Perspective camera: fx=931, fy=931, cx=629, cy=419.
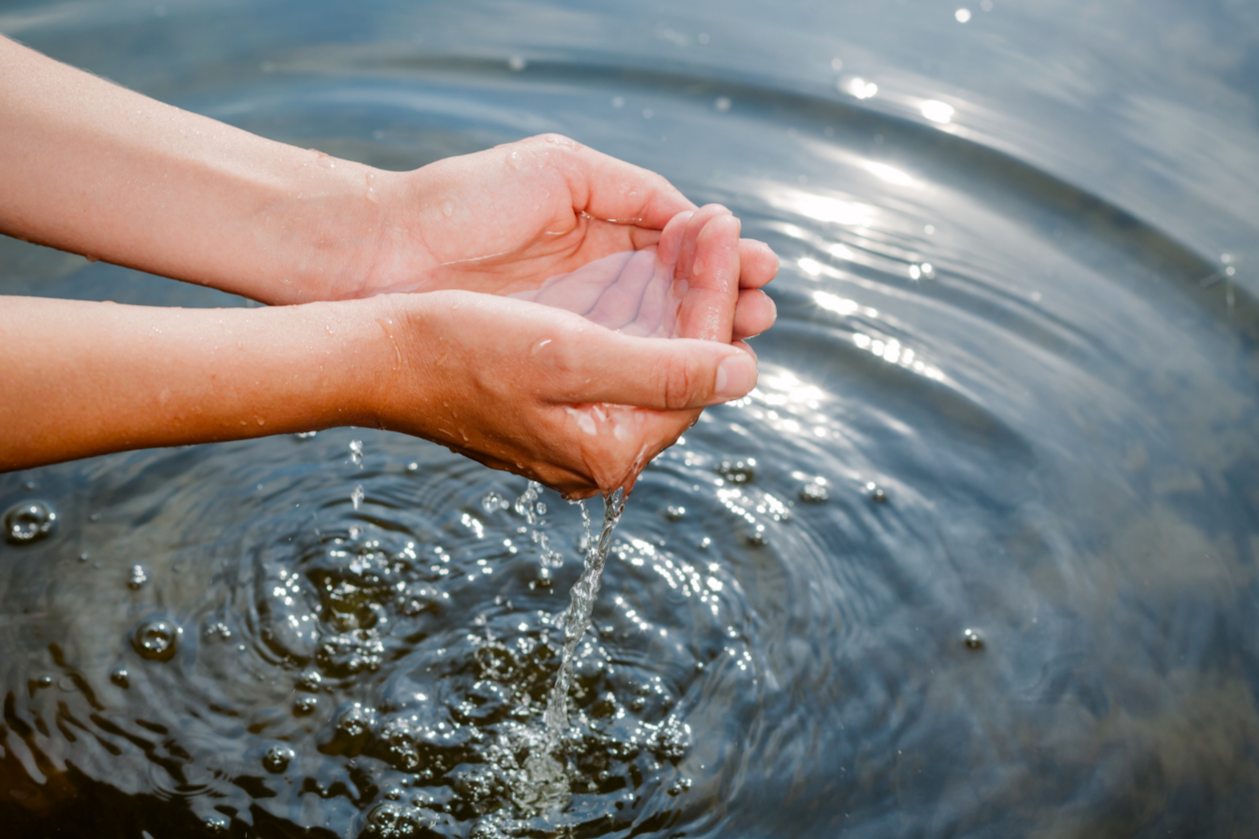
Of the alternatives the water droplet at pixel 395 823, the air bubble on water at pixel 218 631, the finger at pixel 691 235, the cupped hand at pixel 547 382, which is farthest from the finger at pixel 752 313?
the air bubble on water at pixel 218 631

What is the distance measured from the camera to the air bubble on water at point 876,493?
2.15m

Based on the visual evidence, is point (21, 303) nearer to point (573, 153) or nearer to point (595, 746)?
point (573, 153)

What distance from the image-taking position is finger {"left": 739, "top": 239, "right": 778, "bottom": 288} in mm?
1618

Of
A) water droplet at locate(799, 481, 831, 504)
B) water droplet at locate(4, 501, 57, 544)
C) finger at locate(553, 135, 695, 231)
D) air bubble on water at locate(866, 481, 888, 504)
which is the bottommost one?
water droplet at locate(4, 501, 57, 544)

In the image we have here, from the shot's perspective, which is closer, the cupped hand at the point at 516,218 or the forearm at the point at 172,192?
the forearm at the point at 172,192

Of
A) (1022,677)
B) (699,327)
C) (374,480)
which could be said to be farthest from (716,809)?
(374,480)

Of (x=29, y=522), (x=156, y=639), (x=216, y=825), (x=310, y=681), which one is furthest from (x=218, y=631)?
(x=29, y=522)

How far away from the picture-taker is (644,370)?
1.37 m

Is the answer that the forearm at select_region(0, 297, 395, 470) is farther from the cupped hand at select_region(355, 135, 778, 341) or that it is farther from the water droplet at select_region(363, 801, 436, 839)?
the water droplet at select_region(363, 801, 436, 839)

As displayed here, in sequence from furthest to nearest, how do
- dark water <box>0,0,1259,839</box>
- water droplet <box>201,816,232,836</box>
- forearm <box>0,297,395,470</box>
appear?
dark water <box>0,0,1259,839</box> < water droplet <box>201,816,232,836</box> < forearm <box>0,297,395,470</box>

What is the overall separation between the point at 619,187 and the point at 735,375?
0.60m

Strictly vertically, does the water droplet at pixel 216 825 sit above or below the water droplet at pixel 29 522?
below

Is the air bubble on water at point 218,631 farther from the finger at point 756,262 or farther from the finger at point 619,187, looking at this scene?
the finger at point 756,262

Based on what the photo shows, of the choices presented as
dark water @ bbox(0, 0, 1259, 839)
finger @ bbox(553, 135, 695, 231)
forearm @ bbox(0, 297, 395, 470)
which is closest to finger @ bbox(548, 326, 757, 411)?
forearm @ bbox(0, 297, 395, 470)
